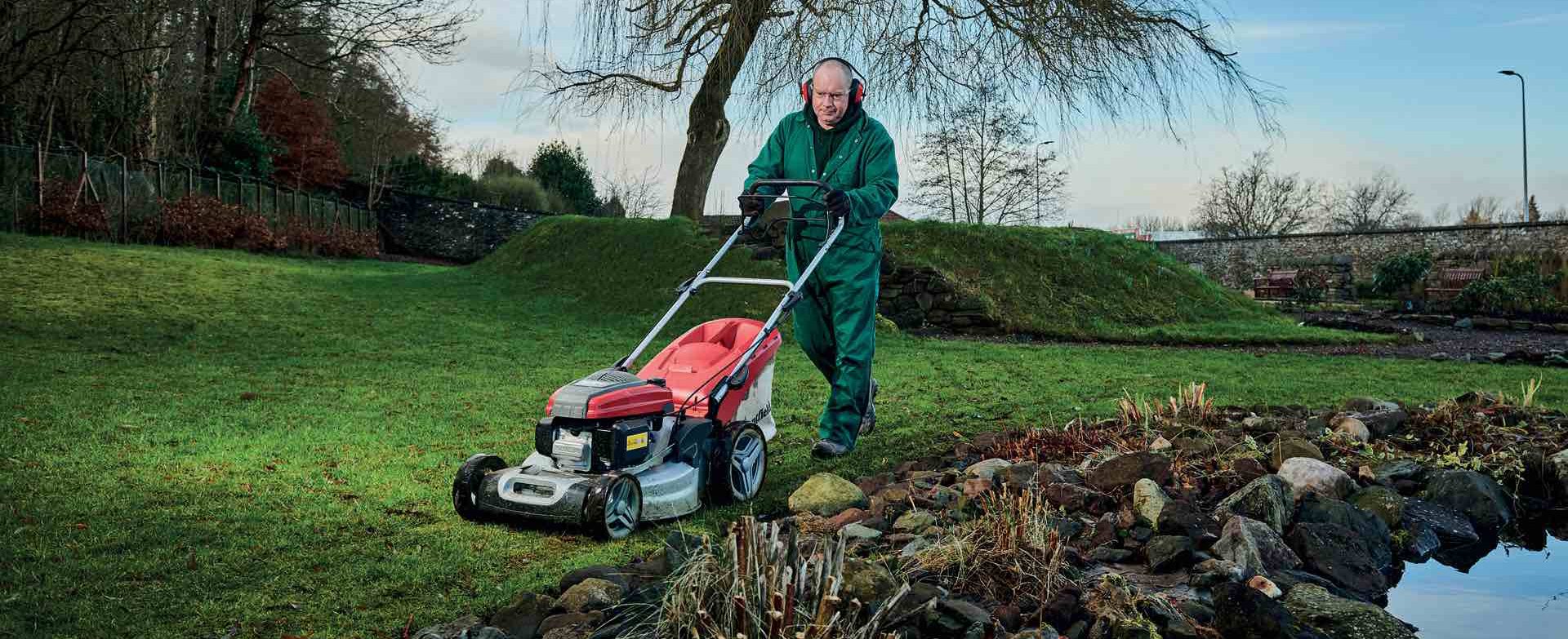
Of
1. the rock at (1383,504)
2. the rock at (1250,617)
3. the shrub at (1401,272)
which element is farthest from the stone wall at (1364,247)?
the rock at (1250,617)

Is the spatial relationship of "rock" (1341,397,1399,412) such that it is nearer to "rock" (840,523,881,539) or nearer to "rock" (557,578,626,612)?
"rock" (840,523,881,539)

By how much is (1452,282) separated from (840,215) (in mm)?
23555

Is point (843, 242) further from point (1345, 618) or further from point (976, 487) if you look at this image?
point (1345, 618)

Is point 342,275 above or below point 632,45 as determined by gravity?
below

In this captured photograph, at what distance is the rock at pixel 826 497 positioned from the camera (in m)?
3.98

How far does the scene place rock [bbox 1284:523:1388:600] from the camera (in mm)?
3475

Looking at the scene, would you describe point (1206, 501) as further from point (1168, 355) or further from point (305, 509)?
point (1168, 355)

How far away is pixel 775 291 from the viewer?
13727 mm

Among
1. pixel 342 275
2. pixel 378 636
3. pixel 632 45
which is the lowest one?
pixel 378 636

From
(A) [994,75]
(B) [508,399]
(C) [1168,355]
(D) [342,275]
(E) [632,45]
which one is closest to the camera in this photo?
(E) [632,45]

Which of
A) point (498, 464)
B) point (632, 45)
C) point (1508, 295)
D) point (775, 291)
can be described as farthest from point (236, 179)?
point (1508, 295)

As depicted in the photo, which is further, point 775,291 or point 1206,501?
point 775,291

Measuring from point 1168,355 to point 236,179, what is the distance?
18.2 m

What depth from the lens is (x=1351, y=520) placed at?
3.89 metres
